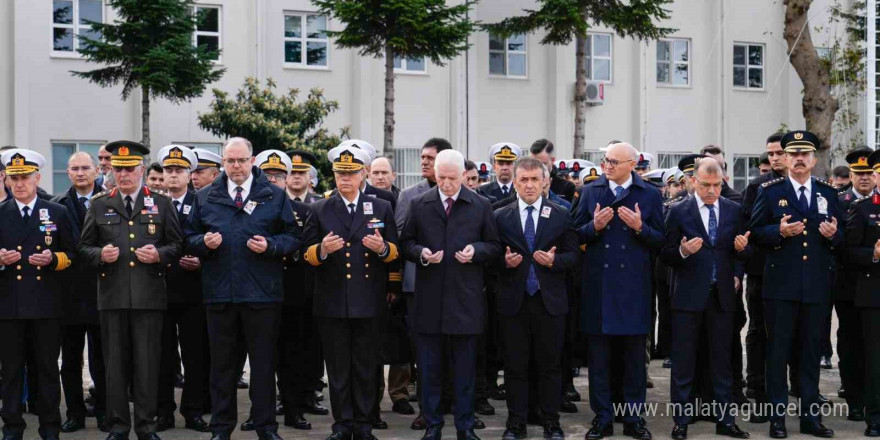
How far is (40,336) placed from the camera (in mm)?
8812

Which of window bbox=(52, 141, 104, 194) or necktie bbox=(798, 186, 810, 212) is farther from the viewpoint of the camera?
window bbox=(52, 141, 104, 194)

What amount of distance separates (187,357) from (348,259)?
6.04 ft

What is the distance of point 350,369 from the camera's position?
29.6ft

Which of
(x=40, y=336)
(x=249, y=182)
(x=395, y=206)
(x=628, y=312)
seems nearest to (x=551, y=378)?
(x=628, y=312)

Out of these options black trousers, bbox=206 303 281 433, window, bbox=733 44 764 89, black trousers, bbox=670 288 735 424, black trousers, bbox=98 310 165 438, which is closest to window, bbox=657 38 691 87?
window, bbox=733 44 764 89

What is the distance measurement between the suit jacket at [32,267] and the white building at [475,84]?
1783cm

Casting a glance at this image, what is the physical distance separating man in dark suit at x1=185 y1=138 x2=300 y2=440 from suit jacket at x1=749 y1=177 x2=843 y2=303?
4.01 m

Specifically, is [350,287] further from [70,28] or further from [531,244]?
[70,28]

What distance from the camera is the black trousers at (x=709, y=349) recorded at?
9.22 m

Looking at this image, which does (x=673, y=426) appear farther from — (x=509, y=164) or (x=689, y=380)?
(x=509, y=164)

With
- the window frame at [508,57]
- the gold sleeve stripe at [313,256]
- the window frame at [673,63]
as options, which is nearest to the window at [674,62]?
the window frame at [673,63]

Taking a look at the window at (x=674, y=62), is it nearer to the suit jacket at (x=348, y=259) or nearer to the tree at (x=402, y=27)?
the tree at (x=402, y=27)

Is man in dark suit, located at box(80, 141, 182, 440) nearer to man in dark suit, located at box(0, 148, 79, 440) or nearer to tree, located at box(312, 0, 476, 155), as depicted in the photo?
man in dark suit, located at box(0, 148, 79, 440)

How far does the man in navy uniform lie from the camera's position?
350 inches
